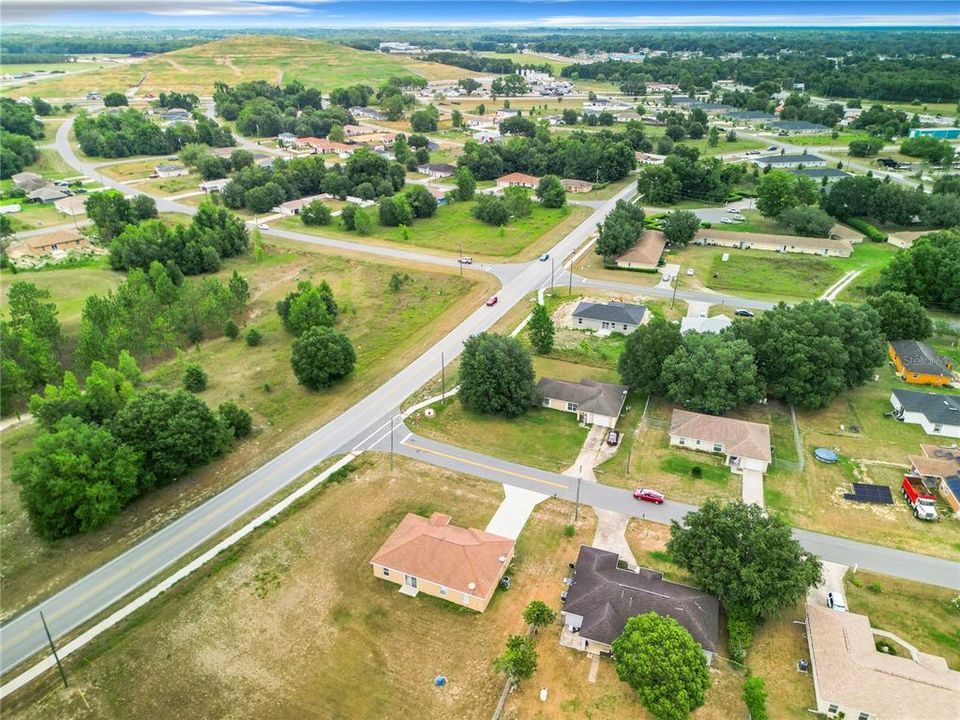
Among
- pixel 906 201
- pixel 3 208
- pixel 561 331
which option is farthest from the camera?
pixel 3 208

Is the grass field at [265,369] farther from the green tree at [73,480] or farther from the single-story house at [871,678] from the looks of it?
the single-story house at [871,678]

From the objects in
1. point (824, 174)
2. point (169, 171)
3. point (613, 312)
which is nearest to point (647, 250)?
point (613, 312)

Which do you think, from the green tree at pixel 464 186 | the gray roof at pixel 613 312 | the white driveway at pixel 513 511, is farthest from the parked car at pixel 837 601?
the green tree at pixel 464 186

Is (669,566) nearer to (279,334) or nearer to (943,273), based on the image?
(279,334)

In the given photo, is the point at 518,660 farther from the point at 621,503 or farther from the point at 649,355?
the point at 649,355

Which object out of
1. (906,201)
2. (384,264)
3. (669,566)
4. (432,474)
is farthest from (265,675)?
(906,201)
